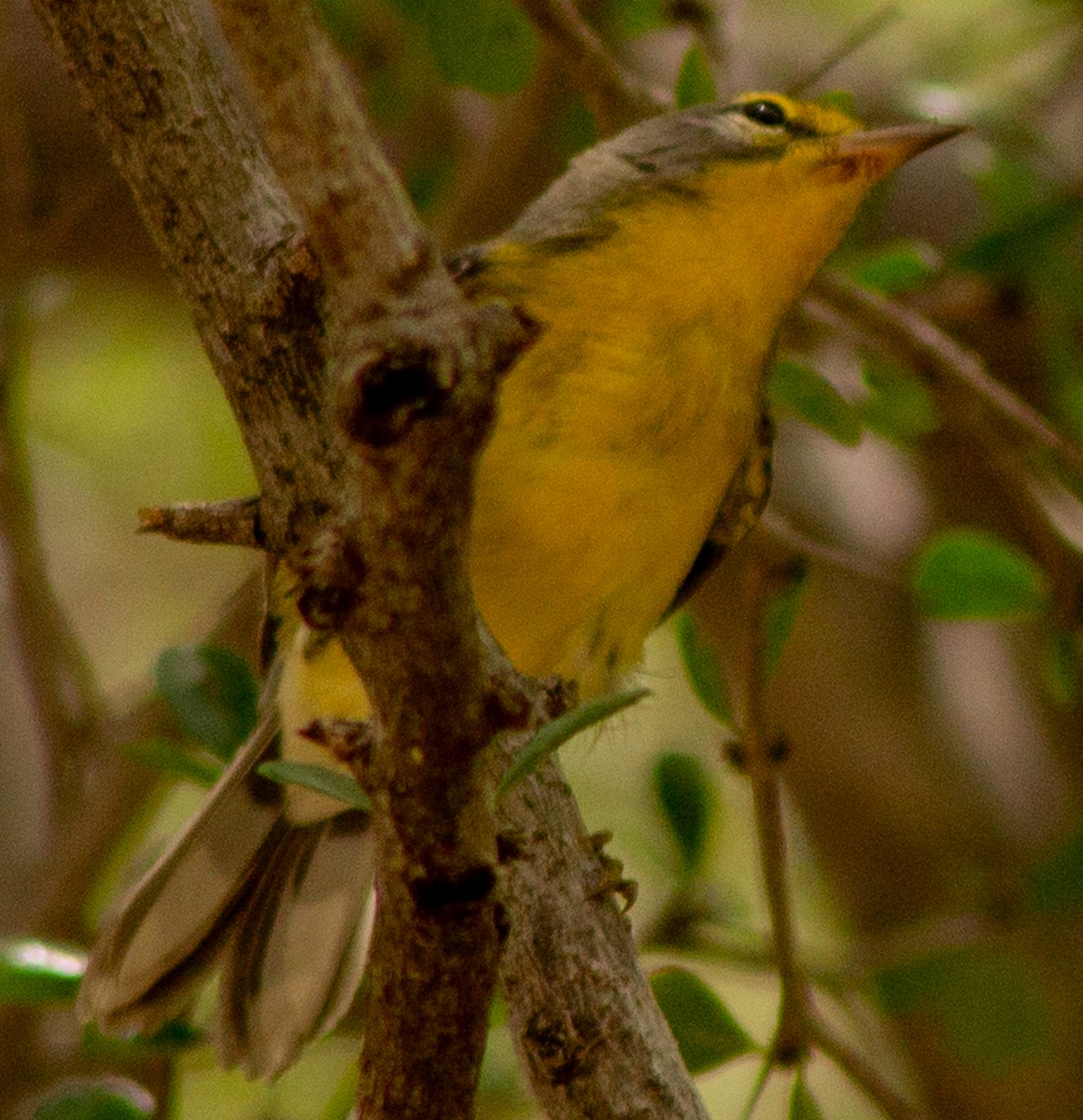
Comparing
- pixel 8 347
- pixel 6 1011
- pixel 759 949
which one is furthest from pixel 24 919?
pixel 759 949

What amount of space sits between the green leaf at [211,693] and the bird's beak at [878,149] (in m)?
1.20

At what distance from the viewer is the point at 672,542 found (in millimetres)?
2375

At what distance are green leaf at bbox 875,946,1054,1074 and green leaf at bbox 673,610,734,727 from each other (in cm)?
71

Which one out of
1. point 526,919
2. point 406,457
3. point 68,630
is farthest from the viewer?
point 68,630

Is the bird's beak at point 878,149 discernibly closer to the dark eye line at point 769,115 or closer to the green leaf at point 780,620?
the dark eye line at point 769,115

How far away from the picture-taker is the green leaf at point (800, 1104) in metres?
1.96

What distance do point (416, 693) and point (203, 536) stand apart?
32cm

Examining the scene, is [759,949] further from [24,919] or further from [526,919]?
[24,919]

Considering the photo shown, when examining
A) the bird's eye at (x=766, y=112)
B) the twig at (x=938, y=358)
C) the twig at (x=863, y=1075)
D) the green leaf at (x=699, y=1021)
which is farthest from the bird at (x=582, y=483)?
the twig at (x=863, y=1075)

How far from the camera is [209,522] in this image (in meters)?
1.33

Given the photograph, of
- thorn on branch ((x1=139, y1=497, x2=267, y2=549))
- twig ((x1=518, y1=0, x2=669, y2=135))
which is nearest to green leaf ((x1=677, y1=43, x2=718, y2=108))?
twig ((x1=518, y1=0, x2=669, y2=135))

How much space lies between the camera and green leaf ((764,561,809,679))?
7.65 feet

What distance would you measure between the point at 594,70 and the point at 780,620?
89 centimetres

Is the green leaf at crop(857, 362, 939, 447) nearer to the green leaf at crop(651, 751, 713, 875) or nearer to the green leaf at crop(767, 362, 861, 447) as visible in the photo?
the green leaf at crop(767, 362, 861, 447)
